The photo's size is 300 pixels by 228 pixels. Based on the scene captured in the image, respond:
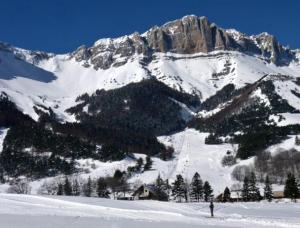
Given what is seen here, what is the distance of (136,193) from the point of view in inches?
6280

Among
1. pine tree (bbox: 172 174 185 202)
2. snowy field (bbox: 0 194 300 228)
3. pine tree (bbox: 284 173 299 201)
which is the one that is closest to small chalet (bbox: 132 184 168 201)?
pine tree (bbox: 172 174 185 202)

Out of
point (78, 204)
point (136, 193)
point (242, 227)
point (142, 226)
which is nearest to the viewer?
point (142, 226)

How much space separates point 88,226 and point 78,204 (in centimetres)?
2331

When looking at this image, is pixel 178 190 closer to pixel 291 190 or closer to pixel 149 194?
pixel 149 194

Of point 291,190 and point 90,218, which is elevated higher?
point 291,190

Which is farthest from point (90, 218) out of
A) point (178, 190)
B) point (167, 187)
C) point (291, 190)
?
point (167, 187)

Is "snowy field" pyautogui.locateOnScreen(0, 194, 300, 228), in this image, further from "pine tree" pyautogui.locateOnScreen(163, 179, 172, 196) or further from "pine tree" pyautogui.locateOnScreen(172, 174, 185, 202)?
"pine tree" pyautogui.locateOnScreen(163, 179, 172, 196)

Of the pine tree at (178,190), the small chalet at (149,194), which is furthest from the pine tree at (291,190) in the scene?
the small chalet at (149,194)

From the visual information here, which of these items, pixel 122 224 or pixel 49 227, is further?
pixel 122 224

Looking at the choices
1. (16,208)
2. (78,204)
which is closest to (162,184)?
(78,204)

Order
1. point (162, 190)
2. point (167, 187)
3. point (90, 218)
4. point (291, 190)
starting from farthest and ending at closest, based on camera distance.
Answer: point (167, 187), point (162, 190), point (291, 190), point (90, 218)

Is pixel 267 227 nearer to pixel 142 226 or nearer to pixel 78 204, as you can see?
pixel 142 226

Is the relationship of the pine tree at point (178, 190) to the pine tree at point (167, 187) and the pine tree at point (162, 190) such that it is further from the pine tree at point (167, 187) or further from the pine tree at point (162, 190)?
the pine tree at point (167, 187)

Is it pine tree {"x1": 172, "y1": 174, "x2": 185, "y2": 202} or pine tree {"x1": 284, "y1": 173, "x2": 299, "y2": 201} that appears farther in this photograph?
pine tree {"x1": 172, "y1": 174, "x2": 185, "y2": 202}
